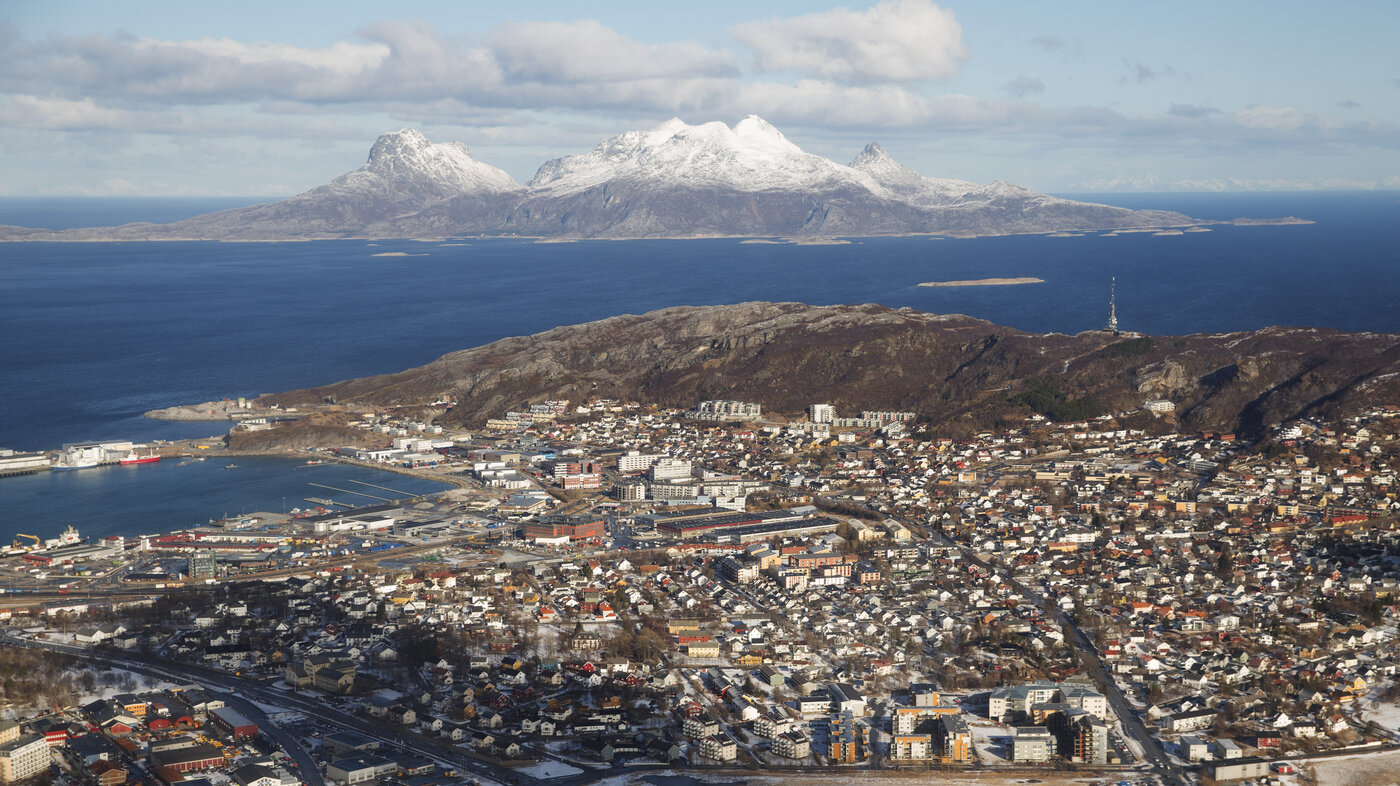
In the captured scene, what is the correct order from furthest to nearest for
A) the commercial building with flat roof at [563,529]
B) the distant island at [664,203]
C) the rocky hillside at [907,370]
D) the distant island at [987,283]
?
the distant island at [664,203]
the distant island at [987,283]
the rocky hillside at [907,370]
the commercial building with flat roof at [563,529]

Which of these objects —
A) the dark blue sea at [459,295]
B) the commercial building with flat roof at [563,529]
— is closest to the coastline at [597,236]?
the dark blue sea at [459,295]

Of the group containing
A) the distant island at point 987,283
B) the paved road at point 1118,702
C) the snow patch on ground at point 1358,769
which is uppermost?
the distant island at point 987,283

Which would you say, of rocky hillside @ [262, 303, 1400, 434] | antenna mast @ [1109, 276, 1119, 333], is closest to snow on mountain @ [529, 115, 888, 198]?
antenna mast @ [1109, 276, 1119, 333]

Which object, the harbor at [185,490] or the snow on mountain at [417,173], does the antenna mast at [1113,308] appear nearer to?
the harbor at [185,490]

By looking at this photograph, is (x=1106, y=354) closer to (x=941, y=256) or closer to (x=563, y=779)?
(x=563, y=779)

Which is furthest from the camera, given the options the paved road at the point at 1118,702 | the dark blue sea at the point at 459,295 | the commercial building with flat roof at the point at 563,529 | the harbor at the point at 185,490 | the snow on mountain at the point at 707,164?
the snow on mountain at the point at 707,164

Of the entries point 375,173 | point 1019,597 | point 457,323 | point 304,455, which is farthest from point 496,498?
point 375,173

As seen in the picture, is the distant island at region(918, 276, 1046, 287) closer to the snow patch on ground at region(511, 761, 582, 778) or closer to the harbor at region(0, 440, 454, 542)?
the harbor at region(0, 440, 454, 542)
